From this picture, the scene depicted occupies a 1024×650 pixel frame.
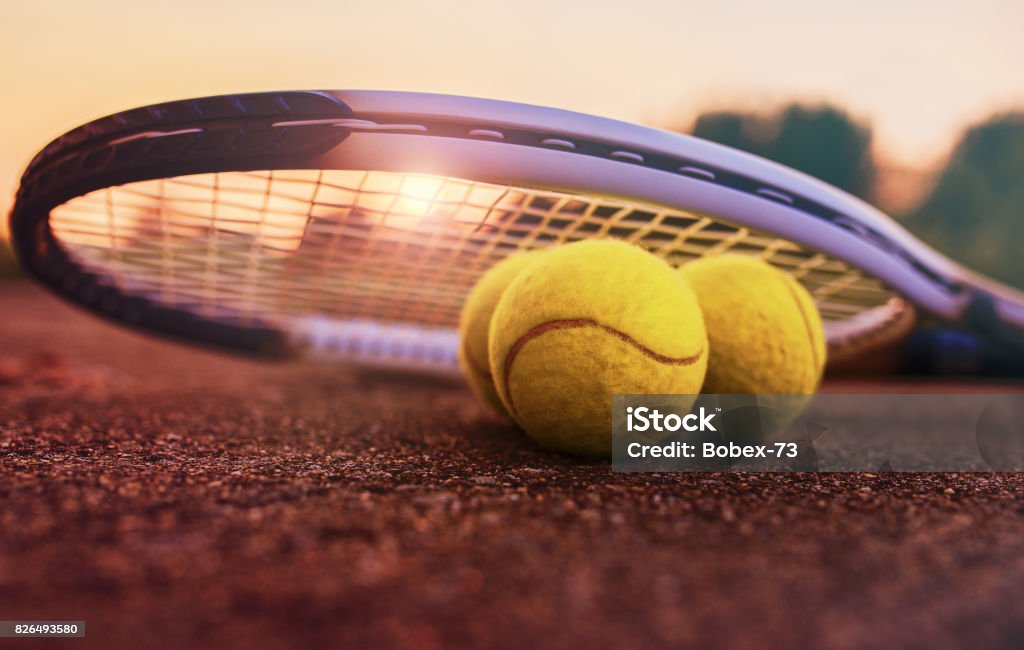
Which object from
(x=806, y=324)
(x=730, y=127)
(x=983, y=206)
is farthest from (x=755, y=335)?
(x=730, y=127)

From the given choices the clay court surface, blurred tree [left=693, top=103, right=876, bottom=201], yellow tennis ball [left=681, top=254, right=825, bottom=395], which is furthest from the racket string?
blurred tree [left=693, top=103, right=876, bottom=201]

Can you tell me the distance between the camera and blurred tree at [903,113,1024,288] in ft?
35.6

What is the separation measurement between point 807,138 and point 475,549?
15.9 meters

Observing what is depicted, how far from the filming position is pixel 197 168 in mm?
1307

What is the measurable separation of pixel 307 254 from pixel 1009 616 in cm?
180

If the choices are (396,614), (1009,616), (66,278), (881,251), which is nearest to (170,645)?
(396,614)

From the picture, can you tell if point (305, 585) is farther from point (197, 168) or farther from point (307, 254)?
point (307, 254)

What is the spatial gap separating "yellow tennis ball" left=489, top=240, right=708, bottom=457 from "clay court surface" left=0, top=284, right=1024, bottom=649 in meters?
0.11

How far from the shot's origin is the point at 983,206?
12.4m

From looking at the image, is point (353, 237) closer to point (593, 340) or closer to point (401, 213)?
point (401, 213)

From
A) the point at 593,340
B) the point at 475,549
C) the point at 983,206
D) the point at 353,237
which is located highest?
the point at 353,237

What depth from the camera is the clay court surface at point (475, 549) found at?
0.74 m

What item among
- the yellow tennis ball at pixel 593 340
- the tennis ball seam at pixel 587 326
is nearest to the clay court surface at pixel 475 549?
the yellow tennis ball at pixel 593 340

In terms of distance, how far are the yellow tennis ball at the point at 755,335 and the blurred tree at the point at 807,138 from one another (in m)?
13.2
